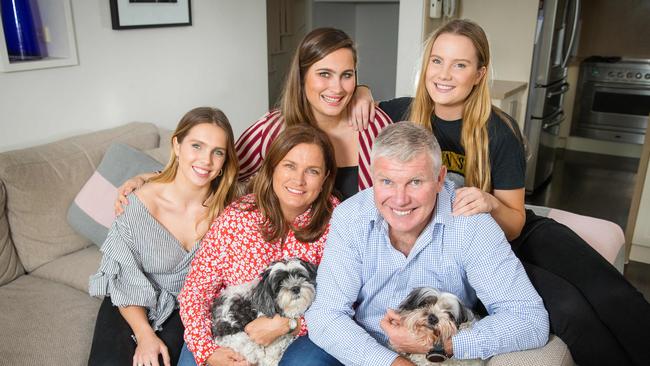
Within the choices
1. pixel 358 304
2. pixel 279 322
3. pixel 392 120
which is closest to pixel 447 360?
pixel 358 304

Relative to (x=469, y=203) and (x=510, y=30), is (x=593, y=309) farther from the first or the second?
(x=510, y=30)

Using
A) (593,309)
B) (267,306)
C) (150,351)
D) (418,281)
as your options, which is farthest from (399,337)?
(150,351)

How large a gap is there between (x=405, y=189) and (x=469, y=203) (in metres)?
0.24

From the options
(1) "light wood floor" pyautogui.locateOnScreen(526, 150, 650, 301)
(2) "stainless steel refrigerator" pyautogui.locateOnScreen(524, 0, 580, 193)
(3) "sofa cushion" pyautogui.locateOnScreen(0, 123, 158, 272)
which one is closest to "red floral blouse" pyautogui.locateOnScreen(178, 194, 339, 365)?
(3) "sofa cushion" pyautogui.locateOnScreen(0, 123, 158, 272)

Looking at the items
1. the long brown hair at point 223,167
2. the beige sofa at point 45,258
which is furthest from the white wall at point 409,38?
the long brown hair at point 223,167

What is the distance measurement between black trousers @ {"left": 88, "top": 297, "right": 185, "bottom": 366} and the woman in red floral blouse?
0.40 ft

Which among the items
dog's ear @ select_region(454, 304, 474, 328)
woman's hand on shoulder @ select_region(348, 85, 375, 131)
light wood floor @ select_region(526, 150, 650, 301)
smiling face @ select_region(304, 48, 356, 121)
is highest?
smiling face @ select_region(304, 48, 356, 121)

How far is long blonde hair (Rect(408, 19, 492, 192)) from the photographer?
1.81 m

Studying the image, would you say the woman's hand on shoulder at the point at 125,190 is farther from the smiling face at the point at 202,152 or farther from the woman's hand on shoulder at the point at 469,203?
the woman's hand on shoulder at the point at 469,203

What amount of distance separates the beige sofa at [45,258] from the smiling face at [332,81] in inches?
38.0

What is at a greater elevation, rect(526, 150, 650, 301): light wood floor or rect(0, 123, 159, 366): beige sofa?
rect(0, 123, 159, 366): beige sofa

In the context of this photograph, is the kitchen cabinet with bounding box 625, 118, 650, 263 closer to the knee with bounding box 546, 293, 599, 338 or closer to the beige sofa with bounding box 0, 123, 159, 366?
the knee with bounding box 546, 293, 599, 338

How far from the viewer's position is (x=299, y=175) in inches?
64.6

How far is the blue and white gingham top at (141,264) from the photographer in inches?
68.7
